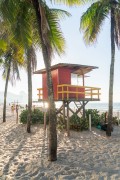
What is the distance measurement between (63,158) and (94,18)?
10.1 m

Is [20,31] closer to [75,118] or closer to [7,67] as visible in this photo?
[75,118]

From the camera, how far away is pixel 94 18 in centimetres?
1609

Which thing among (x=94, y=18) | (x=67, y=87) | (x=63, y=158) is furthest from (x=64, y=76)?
(x=63, y=158)

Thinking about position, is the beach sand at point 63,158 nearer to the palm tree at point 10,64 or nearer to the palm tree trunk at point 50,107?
the palm tree trunk at point 50,107

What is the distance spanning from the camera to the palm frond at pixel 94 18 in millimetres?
15742

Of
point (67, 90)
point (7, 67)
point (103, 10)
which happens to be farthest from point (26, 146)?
point (7, 67)

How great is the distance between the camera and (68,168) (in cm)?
916

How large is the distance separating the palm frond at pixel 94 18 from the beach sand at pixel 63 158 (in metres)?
7.40

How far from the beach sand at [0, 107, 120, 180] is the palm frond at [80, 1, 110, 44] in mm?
7398

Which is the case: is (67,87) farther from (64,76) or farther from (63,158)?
(63,158)

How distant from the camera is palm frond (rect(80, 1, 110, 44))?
51.6 feet

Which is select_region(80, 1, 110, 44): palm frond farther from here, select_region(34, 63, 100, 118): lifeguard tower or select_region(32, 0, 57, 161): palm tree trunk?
select_region(32, 0, 57, 161): palm tree trunk

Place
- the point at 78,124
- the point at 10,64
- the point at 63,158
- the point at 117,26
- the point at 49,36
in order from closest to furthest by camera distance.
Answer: the point at 63,158 → the point at 49,36 → the point at 117,26 → the point at 78,124 → the point at 10,64

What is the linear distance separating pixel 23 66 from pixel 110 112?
13292 mm
